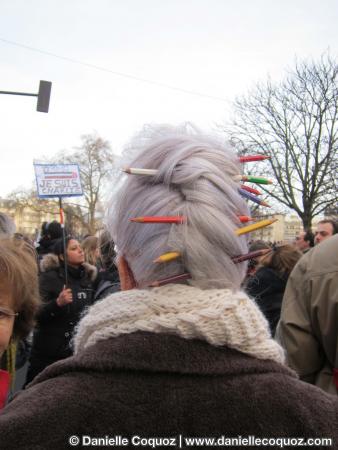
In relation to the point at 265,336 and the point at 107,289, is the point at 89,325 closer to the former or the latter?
the point at 265,336

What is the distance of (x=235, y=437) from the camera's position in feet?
3.10

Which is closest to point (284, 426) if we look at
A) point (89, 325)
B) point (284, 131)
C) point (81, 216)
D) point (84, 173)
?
point (89, 325)

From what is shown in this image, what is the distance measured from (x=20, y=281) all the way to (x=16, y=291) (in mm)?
42

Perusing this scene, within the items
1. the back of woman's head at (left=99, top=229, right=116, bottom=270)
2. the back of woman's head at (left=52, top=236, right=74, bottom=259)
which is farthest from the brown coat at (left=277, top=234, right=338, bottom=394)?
the back of woman's head at (left=52, top=236, right=74, bottom=259)

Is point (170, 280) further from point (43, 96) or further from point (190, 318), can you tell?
point (43, 96)

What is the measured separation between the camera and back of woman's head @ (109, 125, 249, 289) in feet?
3.34

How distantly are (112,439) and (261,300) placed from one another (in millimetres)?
3645

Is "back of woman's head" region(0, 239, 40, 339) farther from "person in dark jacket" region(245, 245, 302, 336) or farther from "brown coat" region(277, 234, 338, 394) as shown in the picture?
"person in dark jacket" region(245, 245, 302, 336)

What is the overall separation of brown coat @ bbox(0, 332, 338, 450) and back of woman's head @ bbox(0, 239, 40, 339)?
869 mm

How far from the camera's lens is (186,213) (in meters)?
1.02

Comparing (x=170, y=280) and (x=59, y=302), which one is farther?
(x=59, y=302)

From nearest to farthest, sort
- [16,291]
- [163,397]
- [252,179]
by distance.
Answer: [163,397], [252,179], [16,291]

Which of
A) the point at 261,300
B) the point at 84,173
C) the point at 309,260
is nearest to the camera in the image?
the point at 309,260

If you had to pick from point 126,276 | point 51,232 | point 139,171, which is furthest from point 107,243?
point 51,232
